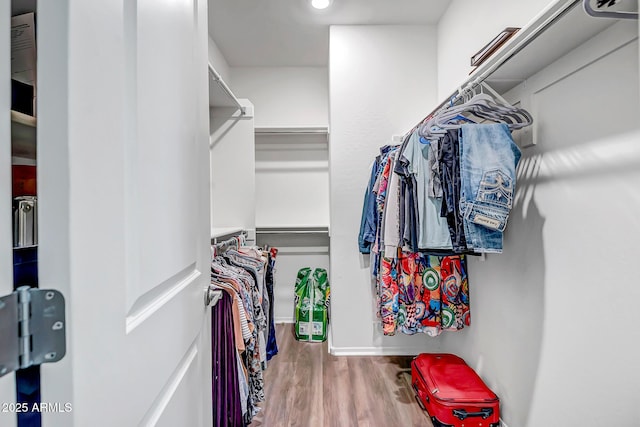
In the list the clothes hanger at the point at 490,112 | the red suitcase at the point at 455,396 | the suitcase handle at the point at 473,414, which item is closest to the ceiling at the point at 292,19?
the clothes hanger at the point at 490,112

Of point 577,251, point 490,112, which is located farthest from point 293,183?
point 577,251

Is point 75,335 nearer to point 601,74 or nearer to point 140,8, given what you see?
point 140,8

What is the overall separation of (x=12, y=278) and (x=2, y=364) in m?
0.08

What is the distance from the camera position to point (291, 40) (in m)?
2.74

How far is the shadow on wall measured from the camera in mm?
1379

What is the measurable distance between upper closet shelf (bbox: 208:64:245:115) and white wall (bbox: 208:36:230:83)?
0.39 m

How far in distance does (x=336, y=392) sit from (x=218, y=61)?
109 inches

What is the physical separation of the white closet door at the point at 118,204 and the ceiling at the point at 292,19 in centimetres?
177

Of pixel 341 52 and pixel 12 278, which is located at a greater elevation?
pixel 341 52

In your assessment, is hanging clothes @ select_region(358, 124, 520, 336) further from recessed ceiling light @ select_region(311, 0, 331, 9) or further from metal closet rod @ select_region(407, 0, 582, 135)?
recessed ceiling light @ select_region(311, 0, 331, 9)

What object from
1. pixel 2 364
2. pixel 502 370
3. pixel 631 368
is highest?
pixel 2 364

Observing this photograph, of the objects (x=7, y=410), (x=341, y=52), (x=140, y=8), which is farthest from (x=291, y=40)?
(x=7, y=410)

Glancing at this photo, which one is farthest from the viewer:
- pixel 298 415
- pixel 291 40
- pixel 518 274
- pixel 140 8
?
pixel 291 40

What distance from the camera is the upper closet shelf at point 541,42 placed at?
0.89 metres
